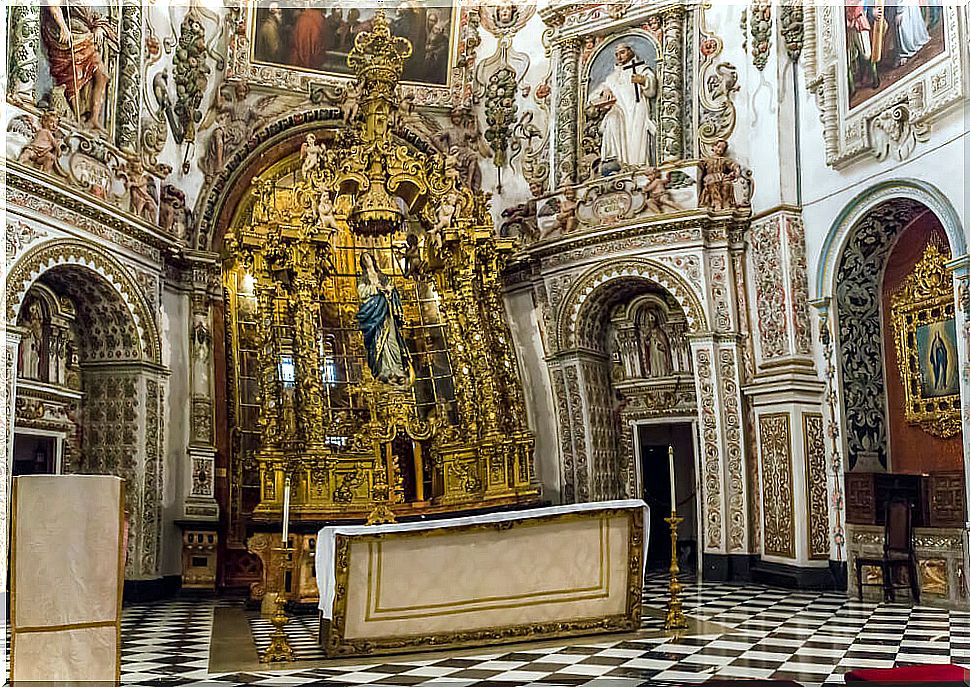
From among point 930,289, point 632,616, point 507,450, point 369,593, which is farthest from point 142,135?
point 930,289

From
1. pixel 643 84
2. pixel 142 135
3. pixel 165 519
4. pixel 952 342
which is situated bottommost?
pixel 165 519

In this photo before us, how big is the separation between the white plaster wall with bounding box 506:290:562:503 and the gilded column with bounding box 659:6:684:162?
2782mm

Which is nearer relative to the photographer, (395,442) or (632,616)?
(632,616)

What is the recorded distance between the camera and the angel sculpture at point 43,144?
387 inches

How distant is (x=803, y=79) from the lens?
11.9 metres

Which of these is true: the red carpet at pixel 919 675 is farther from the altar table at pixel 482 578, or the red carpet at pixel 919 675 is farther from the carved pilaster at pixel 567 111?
the carved pilaster at pixel 567 111

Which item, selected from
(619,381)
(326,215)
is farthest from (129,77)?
(619,381)

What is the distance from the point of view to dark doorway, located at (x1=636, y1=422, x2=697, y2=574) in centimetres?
1418

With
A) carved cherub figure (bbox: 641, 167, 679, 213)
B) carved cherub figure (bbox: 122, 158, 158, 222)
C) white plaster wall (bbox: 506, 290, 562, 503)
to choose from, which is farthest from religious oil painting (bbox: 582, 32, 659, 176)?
carved cherub figure (bbox: 122, 158, 158, 222)

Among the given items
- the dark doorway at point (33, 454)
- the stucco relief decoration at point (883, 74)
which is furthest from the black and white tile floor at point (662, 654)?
the stucco relief decoration at point (883, 74)

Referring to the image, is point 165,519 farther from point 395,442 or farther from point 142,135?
point 142,135

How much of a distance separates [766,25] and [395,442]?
21.9 feet

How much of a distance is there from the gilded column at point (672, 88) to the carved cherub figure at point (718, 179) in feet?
1.45

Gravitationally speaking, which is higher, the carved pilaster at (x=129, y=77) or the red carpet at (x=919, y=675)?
the carved pilaster at (x=129, y=77)
